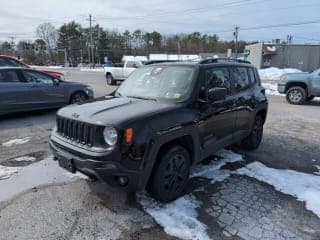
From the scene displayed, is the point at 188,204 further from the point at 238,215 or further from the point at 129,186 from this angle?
the point at 129,186

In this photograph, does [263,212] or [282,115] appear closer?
[263,212]

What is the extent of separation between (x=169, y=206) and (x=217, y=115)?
5.03 ft

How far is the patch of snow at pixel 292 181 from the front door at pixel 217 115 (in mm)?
682

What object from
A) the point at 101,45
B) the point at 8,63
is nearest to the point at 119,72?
the point at 8,63

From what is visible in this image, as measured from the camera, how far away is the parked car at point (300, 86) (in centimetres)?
1245

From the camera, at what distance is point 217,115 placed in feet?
14.5

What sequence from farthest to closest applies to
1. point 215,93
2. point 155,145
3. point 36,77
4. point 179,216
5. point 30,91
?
point 36,77 < point 30,91 < point 215,93 < point 179,216 < point 155,145

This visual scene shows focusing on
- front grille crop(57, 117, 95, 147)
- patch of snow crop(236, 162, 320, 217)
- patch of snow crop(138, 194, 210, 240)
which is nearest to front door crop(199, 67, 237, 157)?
patch of snow crop(236, 162, 320, 217)

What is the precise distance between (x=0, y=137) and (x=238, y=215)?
18.4ft

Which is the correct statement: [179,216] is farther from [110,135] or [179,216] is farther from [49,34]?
[49,34]

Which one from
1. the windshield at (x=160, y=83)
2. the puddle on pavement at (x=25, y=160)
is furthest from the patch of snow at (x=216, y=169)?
the puddle on pavement at (x=25, y=160)

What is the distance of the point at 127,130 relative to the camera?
125 inches

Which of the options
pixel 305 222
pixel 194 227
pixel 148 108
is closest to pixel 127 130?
pixel 148 108

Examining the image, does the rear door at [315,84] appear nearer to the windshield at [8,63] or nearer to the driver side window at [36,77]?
the driver side window at [36,77]
